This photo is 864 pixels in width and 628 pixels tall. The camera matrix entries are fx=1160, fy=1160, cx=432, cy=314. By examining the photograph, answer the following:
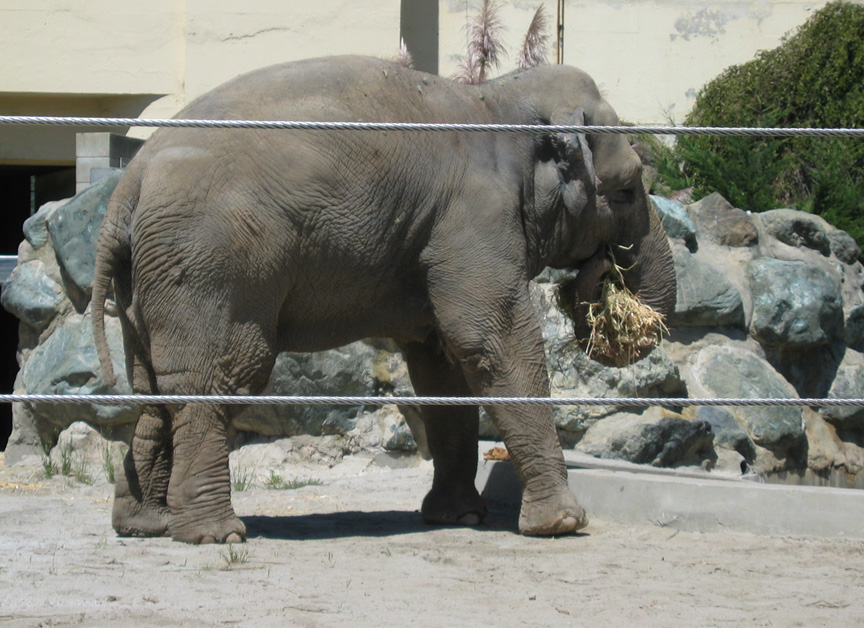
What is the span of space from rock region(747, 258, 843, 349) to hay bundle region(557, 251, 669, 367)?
342 centimetres

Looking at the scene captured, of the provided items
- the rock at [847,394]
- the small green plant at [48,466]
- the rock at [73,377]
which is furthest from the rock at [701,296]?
the small green plant at [48,466]

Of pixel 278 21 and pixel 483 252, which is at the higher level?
pixel 278 21

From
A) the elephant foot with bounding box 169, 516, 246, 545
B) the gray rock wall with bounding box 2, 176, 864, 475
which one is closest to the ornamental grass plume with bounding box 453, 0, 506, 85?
the gray rock wall with bounding box 2, 176, 864, 475

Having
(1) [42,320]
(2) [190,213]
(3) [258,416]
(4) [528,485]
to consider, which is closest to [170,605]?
(2) [190,213]

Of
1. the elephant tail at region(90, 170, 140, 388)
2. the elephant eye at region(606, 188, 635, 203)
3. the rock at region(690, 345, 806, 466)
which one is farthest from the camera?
the rock at region(690, 345, 806, 466)

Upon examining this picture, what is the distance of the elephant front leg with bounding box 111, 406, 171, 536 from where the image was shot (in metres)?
5.61

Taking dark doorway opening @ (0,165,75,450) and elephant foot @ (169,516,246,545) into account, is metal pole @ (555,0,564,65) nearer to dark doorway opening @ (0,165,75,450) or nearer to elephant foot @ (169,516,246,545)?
dark doorway opening @ (0,165,75,450)

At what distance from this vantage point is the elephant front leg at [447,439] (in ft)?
20.7

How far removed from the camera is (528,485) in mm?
5750

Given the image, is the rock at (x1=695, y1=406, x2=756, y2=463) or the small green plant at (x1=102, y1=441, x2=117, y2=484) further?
the rock at (x1=695, y1=406, x2=756, y2=463)

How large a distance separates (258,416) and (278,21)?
572 centimetres

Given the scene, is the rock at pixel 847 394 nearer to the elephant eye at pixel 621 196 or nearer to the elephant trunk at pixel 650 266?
the elephant trunk at pixel 650 266

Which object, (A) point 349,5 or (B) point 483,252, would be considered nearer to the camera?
(B) point 483,252

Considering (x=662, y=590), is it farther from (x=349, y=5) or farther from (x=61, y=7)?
(x=61, y=7)
